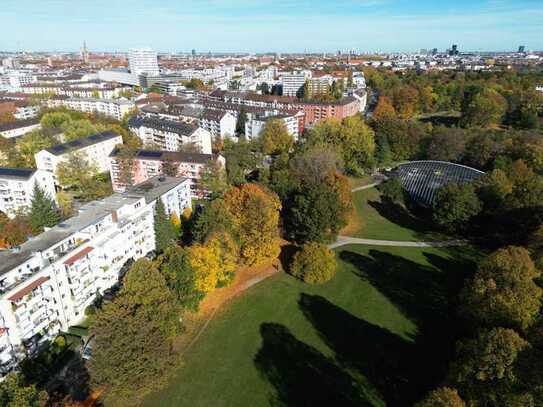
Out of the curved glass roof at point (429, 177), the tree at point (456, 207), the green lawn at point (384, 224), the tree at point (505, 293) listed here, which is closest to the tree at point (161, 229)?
the green lawn at point (384, 224)

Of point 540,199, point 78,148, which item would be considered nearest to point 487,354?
point 540,199

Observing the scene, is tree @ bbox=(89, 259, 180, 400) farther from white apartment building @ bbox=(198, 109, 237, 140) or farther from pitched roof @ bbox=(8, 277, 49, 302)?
white apartment building @ bbox=(198, 109, 237, 140)

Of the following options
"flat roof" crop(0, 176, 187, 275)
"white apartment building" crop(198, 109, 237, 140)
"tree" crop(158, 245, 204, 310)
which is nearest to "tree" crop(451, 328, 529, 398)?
"tree" crop(158, 245, 204, 310)

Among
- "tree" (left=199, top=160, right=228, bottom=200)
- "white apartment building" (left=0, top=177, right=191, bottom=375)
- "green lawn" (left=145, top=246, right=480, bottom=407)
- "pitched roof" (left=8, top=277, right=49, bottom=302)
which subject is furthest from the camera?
"tree" (left=199, top=160, right=228, bottom=200)

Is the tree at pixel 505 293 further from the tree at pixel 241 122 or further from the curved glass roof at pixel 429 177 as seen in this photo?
the tree at pixel 241 122

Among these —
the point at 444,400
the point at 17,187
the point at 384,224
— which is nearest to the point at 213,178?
the point at 384,224

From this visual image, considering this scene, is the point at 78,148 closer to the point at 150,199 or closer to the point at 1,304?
the point at 150,199
